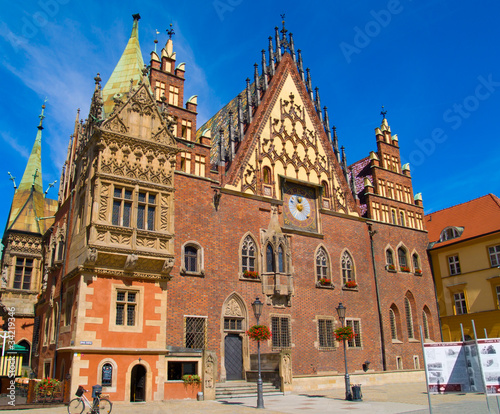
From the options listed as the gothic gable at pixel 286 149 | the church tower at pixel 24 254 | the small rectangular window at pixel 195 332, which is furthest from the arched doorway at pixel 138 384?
the church tower at pixel 24 254

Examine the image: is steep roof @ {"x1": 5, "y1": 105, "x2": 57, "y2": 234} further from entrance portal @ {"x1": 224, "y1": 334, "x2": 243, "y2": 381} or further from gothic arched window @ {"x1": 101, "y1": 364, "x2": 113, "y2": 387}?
gothic arched window @ {"x1": 101, "y1": 364, "x2": 113, "y2": 387}

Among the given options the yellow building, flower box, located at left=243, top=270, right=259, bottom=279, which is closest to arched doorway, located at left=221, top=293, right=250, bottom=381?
flower box, located at left=243, top=270, right=259, bottom=279

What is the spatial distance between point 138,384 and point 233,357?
235 inches

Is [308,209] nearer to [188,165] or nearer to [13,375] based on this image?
[188,165]

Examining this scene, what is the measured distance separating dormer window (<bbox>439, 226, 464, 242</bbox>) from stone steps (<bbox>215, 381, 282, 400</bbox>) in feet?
66.8

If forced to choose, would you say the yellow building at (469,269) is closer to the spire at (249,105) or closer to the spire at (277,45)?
the spire at (249,105)

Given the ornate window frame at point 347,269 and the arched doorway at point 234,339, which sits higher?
the ornate window frame at point 347,269

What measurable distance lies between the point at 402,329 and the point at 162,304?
17941mm

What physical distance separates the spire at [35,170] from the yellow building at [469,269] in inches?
1205

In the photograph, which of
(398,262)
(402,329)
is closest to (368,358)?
(402,329)

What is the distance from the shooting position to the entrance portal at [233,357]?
2318cm

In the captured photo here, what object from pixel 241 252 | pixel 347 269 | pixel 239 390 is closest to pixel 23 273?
pixel 241 252

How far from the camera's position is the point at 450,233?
35469mm

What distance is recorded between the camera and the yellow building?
31281 mm
